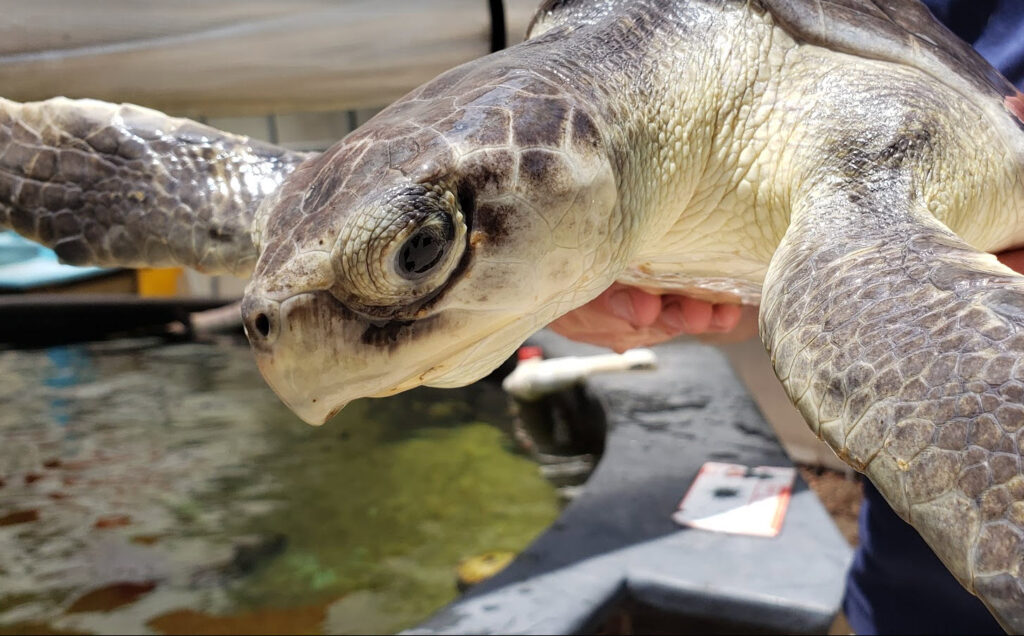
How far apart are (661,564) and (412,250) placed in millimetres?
1034

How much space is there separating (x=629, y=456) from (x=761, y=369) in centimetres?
174

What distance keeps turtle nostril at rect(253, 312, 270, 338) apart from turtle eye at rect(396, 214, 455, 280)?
0.12 meters

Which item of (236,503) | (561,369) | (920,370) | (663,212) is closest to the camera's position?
(920,370)

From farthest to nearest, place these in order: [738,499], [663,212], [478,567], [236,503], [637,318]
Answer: [236,503], [478,567], [738,499], [637,318], [663,212]

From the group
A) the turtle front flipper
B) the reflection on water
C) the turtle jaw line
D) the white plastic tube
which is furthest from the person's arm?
the white plastic tube

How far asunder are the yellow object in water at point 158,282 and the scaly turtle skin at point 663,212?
3.93 m

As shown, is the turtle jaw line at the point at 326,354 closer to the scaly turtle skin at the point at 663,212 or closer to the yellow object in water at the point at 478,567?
the scaly turtle skin at the point at 663,212

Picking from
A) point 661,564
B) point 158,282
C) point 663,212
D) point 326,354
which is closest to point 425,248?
point 326,354

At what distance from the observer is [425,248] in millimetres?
680

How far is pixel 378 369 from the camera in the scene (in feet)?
2.34

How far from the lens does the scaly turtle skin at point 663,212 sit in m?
0.57

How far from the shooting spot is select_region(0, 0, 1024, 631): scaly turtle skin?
0.57 m

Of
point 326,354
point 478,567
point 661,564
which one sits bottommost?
point 478,567

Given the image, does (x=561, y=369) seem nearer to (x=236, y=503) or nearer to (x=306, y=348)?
(x=236, y=503)
